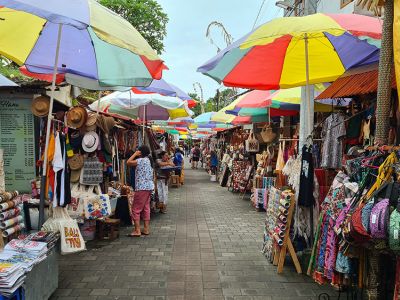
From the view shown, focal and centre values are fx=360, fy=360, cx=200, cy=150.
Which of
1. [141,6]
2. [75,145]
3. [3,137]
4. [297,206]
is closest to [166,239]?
[75,145]

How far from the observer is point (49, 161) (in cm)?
466

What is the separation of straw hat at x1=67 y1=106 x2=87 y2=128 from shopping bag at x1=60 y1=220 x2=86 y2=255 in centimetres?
177

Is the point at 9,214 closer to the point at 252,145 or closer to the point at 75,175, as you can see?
the point at 75,175

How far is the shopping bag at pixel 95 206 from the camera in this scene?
612cm

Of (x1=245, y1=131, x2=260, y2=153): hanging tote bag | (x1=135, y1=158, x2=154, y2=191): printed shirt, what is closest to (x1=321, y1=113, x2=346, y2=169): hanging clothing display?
(x1=135, y1=158, x2=154, y2=191): printed shirt

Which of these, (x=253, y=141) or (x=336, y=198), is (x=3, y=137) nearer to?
(x=336, y=198)

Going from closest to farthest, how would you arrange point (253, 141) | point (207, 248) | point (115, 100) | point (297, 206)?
point (297, 206)
point (207, 248)
point (115, 100)
point (253, 141)

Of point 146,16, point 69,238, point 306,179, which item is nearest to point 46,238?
point 69,238

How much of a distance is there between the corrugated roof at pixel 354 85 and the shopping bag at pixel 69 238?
390cm

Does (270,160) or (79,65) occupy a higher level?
(79,65)

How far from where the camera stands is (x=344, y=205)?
3.38 meters

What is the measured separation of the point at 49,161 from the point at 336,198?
3.49 m

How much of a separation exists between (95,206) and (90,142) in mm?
1101

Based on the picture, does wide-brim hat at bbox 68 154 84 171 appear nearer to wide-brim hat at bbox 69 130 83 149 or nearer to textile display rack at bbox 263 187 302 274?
wide-brim hat at bbox 69 130 83 149
